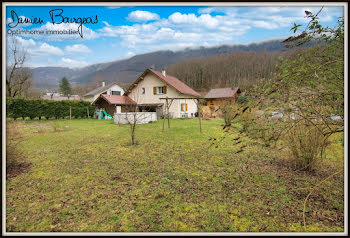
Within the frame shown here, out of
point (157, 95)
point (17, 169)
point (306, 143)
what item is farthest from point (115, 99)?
point (306, 143)

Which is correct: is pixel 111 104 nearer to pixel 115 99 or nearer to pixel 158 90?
pixel 115 99

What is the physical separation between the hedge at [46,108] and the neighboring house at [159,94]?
704 cm

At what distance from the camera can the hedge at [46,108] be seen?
18.8 metres

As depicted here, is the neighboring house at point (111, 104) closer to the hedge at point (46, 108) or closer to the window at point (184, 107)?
the hedge at point (46, 108)

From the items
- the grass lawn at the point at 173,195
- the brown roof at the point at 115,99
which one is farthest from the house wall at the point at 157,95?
the grass lawn at the point at 173,195

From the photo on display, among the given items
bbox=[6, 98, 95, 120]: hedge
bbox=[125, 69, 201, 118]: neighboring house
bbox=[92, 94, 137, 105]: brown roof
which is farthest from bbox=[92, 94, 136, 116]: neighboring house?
bbox=[6, 98, 95, 120]: hedge

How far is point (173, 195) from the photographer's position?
11.4 feet

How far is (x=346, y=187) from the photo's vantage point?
1.89m

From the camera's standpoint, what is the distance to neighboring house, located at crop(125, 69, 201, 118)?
22.6m

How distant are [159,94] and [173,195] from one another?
20314mm

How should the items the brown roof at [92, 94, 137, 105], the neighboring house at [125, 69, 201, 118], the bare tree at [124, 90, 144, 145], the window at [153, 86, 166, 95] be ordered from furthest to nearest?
1. the window at [153, 86, 166, 95]
2. the neighboring house at [125, 69, 201, 118]
3. the brown roof at [92, 94, 137, 105]
4. the bare tree at [124, 90, 144, 145]

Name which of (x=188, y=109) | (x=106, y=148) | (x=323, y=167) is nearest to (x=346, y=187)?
(x=323, y=167)

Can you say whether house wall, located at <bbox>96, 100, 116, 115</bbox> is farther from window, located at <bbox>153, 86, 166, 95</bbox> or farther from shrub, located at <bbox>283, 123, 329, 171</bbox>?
shrub, located at <bbox>283, 123, 329, 171</bbox>

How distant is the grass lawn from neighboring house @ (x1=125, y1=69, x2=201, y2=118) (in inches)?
669
